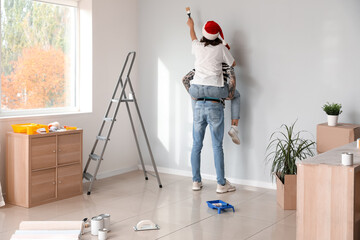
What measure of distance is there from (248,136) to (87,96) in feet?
6.56

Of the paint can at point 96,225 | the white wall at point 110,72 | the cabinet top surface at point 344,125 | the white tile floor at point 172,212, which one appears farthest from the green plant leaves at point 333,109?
the white wall at point 110,72

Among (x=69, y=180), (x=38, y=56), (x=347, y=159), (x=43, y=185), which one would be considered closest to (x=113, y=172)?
(x=69, y=180)

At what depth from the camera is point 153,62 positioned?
241 inches

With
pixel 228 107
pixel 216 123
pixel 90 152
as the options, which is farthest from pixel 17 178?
pixel 228 107

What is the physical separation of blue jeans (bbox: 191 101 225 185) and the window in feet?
5.28

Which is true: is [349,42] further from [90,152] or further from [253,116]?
[90,152]

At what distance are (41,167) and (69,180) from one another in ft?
1.26

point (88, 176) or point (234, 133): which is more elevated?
point (234, 133)

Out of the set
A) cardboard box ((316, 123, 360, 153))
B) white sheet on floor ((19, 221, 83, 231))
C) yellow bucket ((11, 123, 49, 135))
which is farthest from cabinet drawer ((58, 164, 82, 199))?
cardboard box ((316, 123, 360, 153))

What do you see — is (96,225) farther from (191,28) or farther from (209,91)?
(191,28)

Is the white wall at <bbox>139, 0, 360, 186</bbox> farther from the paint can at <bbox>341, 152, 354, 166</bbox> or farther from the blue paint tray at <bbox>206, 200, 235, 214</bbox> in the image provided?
the paint can at <bbox>341, 152, 354, 166</bbox>

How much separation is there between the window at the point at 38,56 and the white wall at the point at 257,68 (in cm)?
105

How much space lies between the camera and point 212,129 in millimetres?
5043

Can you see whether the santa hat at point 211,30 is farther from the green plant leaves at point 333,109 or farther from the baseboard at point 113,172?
the baseboard at point 113,172
